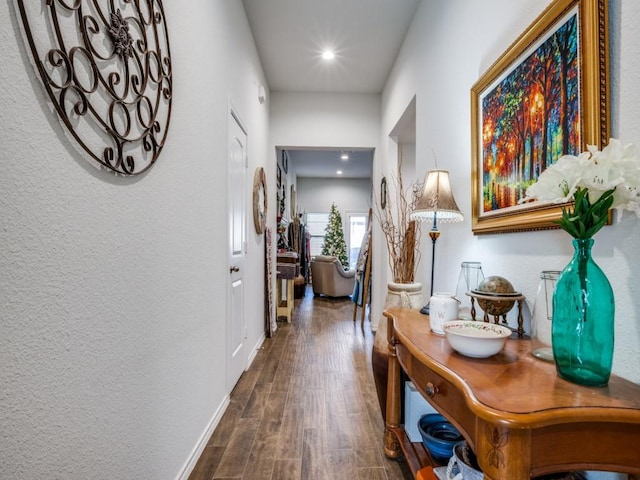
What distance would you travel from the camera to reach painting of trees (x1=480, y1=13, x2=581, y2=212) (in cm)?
112

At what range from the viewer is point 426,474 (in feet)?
4.36

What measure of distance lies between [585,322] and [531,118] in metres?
0.86

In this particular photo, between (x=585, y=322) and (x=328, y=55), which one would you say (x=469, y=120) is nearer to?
(x=585, y=322)

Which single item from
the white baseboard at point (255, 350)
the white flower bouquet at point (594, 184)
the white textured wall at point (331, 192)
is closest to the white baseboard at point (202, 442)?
the white baseboard at point (255, 350)

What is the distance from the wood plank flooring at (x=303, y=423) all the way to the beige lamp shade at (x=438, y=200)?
4.49ft

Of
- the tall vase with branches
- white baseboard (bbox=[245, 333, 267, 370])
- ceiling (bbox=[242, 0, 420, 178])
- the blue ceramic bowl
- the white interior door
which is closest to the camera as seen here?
the blue ceramic bowl

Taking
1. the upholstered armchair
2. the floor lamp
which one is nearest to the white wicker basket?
the floor lamp

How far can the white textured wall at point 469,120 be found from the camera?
92 centimetres

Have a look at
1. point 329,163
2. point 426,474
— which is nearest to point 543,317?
point 426,474

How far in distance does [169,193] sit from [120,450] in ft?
3.19

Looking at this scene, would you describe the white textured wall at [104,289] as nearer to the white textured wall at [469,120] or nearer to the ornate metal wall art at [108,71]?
the ornate metal wall art at [108,71]

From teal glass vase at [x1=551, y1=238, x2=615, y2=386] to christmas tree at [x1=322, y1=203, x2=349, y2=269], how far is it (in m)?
7.57

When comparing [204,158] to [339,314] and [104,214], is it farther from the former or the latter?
[339,314]

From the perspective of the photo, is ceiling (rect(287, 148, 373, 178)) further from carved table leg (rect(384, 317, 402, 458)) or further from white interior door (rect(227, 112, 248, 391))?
carved table leg (rect(384, 317, 402, 458))
